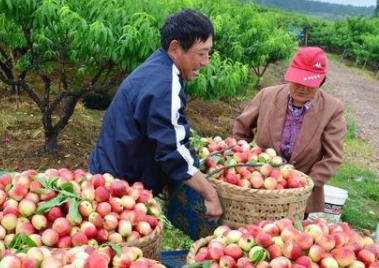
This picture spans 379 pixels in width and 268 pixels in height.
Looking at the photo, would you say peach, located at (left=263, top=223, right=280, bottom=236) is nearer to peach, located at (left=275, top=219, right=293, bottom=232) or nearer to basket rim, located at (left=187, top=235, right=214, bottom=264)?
peach, located at (left=275, top=219, right=293, bottom=232)

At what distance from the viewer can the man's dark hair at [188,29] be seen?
2406mm

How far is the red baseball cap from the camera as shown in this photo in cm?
287

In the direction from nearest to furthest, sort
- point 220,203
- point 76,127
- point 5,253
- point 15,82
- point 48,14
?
point 5,253 → point 220,203 → point 48,14 → point 15,82 → point 76,127

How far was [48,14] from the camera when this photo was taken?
455 centimetres

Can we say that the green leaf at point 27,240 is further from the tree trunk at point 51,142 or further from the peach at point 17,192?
the tree trunk at point 51,142

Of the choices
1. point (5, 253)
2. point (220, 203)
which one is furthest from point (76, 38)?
point (5, 253)

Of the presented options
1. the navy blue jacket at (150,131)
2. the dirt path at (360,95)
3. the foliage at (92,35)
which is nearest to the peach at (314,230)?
the navy blue jacket at (150,131)

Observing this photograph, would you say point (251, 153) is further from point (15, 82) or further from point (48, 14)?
point (15, 82)

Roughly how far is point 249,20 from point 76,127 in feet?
18.4

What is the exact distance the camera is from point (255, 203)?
232cm

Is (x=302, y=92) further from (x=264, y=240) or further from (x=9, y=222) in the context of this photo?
(x=9, y=222)

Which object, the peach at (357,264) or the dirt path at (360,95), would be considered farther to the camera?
the dirt path at (360,95)

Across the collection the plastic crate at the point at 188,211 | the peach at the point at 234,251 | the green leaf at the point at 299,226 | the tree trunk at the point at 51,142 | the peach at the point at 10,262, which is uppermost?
the peach at the point at 10,262

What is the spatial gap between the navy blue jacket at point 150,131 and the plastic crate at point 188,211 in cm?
11
